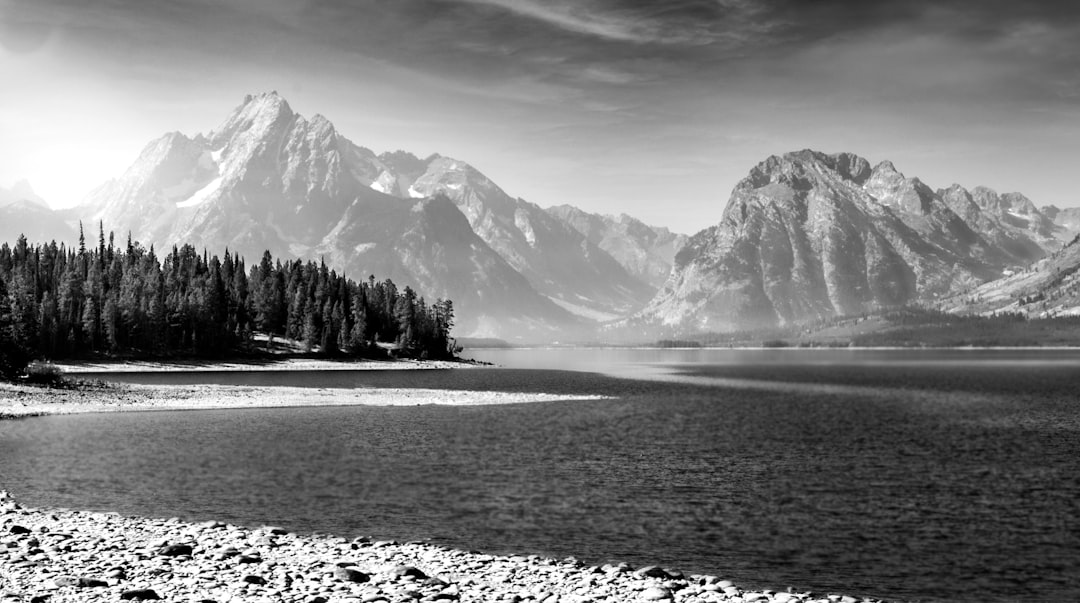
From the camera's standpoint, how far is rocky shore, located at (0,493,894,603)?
27.2 meters

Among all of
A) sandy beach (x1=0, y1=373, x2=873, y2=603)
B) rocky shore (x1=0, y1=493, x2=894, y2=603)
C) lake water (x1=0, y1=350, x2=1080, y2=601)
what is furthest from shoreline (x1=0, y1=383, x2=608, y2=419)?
rocky shore (x1=0, y1=493, x2=894, y2=603)

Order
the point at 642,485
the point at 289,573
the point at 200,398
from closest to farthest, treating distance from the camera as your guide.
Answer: the point at 289,573
the point at 642,485
the point at 200,398

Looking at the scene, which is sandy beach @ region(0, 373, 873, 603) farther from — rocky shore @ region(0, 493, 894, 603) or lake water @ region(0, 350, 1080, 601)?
lake water @ region(0, 350, 1080, 601)

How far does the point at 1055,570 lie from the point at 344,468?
3898 centimetres

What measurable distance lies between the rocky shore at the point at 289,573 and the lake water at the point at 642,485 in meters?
3.01

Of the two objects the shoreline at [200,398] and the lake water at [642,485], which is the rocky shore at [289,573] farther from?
the shoreline at [200,398]

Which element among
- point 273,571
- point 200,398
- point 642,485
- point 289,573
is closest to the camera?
point 289,573

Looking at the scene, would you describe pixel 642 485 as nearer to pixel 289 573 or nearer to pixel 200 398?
pixel 289 573

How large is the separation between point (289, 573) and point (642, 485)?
2602 cm

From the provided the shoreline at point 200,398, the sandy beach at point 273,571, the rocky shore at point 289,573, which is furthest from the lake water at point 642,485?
the shoreline at point 200,398

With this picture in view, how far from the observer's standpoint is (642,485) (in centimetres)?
5150

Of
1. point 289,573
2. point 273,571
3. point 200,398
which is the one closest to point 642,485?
point 289,573

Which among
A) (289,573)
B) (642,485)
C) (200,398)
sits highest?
(200,398)

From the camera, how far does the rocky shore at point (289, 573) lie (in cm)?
2725
